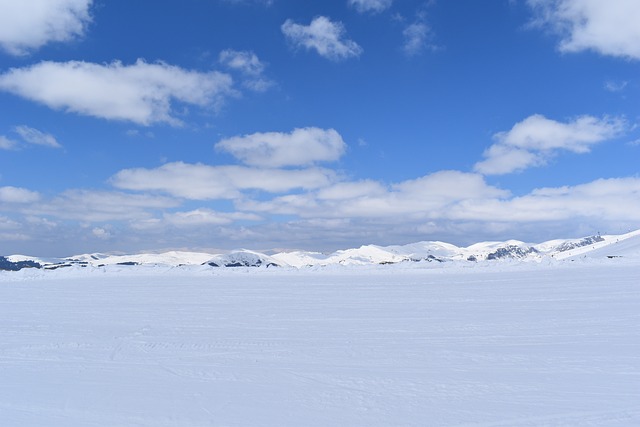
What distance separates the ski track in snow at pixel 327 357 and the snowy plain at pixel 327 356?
3 cm

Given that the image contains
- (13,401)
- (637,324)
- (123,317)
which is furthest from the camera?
(123,317)

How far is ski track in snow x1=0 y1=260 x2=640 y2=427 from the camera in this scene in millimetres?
5598

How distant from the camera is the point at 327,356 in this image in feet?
25.7

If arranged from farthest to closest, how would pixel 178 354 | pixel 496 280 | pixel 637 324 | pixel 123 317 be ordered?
1. pixel 496 280
2. pixel 123 317
3. pixel 637 324
4. pixel 178 354

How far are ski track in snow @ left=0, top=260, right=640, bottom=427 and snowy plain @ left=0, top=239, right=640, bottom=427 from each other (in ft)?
0.10

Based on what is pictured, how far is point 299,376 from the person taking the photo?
6891 mm

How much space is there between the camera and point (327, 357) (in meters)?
7.79

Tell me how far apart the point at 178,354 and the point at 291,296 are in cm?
624

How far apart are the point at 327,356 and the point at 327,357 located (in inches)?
2.2

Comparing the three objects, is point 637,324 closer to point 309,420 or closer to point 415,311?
point 415,311

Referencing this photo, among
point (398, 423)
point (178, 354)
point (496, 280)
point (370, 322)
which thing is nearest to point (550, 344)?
point (370, 322)

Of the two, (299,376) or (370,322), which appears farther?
(370,322)

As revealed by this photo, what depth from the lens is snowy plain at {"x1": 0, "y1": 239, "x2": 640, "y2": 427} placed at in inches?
221

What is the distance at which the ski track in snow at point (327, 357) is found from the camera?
5.60m
